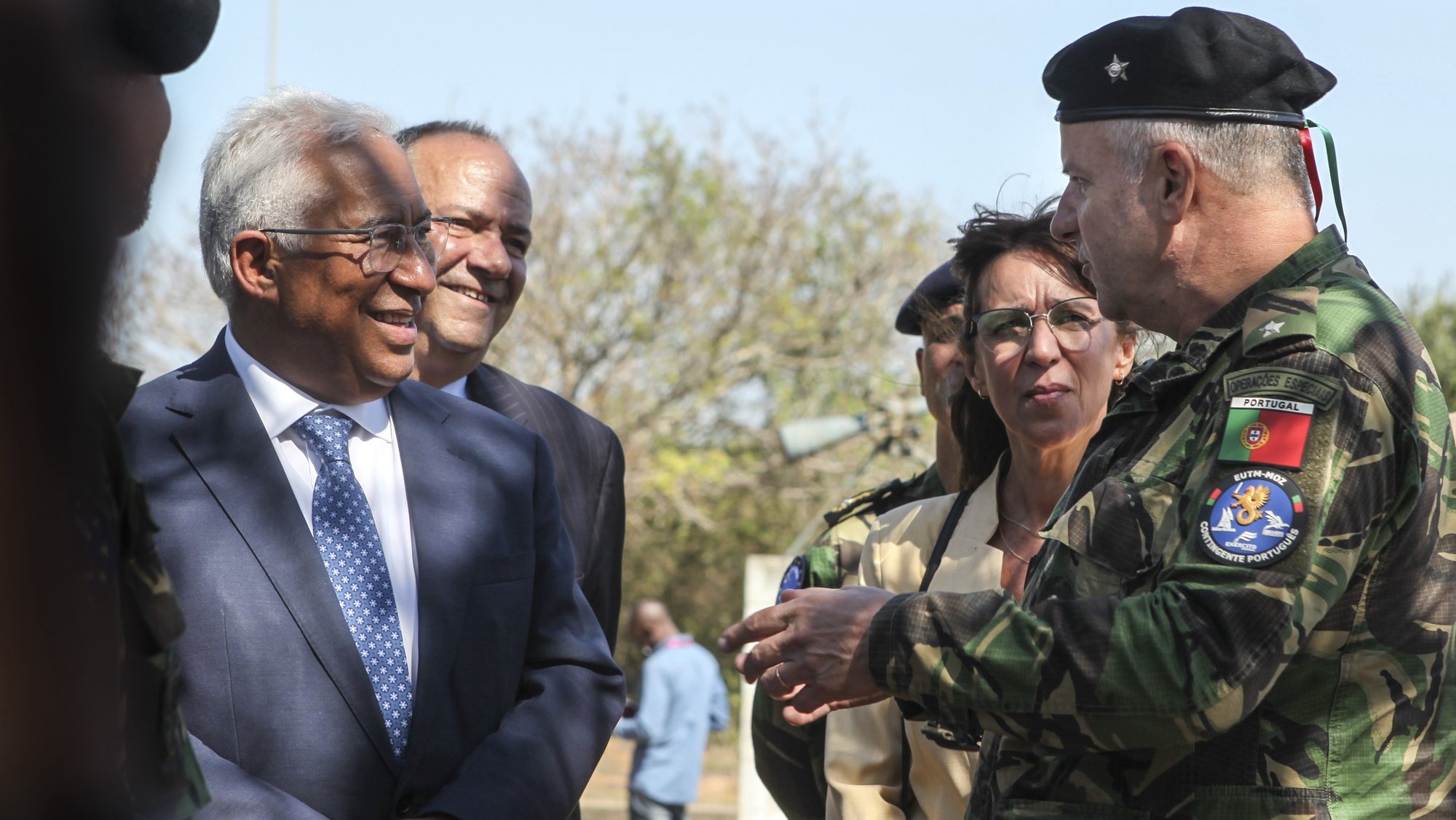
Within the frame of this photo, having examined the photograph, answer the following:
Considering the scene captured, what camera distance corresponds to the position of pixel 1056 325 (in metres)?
3.46

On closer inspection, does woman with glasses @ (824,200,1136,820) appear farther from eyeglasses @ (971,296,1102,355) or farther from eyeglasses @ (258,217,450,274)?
eyeglasses @ (258,217,450,274)

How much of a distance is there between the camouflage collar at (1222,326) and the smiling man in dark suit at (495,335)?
182 centimetres

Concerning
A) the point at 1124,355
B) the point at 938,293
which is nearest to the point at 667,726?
the point at 938,293

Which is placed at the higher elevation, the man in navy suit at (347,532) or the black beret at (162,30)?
the black beret at (162,30)

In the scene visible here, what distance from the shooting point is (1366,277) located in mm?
2295

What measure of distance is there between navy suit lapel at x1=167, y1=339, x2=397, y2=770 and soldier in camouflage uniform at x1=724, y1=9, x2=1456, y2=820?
77cm

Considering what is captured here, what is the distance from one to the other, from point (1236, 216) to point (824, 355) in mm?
21735

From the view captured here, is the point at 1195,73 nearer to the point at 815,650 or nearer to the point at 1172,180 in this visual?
the point at 1172,180

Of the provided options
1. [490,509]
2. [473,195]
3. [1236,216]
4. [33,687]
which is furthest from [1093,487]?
[473,195]

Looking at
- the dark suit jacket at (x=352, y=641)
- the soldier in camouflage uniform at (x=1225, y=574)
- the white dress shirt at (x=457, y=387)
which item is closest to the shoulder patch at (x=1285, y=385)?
the soldier in camouflage uniform at (x=1225, y=574)

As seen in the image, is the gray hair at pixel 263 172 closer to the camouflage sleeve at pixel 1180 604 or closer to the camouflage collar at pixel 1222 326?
the camouflage sleeve at pixel 1180 604

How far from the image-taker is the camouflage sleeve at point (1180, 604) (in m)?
1.98

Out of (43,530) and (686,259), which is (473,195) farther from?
(686,259)

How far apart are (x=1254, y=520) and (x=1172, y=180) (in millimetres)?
662
